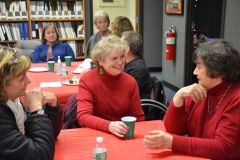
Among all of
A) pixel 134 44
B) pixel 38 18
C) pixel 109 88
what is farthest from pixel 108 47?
pixel 38 18

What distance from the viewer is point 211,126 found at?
152 centimetres

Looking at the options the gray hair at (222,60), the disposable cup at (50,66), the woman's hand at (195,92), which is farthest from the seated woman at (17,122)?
the disposable cup at (50,66)

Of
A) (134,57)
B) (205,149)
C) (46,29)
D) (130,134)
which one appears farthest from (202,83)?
(46,29)

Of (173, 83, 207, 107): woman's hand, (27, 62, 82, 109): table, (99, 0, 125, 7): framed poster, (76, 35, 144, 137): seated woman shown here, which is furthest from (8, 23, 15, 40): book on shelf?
(173, 83, 207, 107): woman's hand

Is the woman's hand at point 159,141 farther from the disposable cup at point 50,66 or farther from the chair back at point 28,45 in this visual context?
Answer: the chair back at point 28,45

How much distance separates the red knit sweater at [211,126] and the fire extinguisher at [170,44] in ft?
11.5

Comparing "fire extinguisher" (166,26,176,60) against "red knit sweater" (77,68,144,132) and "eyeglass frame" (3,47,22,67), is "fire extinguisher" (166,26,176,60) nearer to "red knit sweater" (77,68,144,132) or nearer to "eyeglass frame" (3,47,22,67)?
"red knit sweater" (77,68,144,132)

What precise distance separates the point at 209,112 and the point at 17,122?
1.00 m

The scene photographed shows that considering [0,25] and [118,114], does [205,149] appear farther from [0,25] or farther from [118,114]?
[0,25]

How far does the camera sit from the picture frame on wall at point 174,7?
482 cm

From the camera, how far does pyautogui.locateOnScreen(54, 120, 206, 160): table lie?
55.3 inches

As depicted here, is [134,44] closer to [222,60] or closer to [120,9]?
[222,60]

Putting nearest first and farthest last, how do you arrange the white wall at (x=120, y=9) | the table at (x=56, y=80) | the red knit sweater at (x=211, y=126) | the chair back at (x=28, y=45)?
the red knit sweater at (x=211, y=126) → the table at (x=56, y=80) → the chair back at (x=28, y=45) → the white wall at (x=120, y=9)

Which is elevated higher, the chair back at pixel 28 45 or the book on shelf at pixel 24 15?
the book on shelf at pixel 24 15
